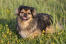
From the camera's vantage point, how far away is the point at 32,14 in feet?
20.4

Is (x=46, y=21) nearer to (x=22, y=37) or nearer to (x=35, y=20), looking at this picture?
(x=35, y=20)

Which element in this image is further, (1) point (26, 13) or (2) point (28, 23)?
(2) point (28, 23)

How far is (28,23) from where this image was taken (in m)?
6.36

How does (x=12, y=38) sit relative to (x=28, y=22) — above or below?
below

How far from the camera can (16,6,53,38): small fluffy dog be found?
6094mm

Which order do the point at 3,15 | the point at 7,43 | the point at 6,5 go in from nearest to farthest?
the point at 7,43 → the point at 3,15 → the point at 6,5

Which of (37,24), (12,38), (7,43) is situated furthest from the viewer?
(37,24)

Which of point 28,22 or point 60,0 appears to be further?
point 60,0

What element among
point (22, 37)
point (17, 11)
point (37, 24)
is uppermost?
point (17, 11)

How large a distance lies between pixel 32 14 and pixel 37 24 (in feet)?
1.63

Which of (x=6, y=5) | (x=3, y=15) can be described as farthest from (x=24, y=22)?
(x=6, y=5)

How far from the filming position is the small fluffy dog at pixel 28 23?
6.09 m

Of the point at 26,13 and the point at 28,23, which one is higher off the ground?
the point at 26,13

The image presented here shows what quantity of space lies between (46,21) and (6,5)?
3.69 meters
